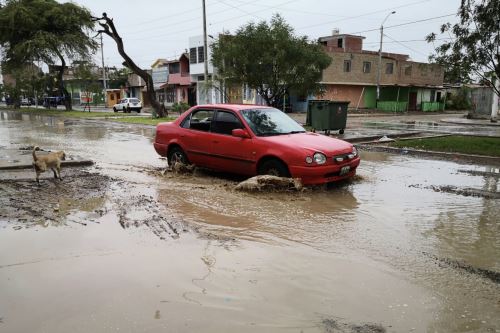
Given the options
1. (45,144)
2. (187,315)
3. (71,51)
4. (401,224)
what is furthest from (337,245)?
(71,51)

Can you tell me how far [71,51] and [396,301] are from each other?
40941 mm

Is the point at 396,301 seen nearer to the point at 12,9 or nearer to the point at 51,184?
the point at 51,184

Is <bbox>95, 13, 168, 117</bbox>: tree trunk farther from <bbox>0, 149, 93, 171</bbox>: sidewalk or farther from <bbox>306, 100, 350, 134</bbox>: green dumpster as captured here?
<bbox>0, 149, 93, 171</bbox>: sidewalk

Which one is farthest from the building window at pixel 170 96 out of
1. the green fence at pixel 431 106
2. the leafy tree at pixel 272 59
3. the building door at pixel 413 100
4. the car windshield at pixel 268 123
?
the car windshield at pixel 268 123

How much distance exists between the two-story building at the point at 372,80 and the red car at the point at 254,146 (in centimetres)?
3427

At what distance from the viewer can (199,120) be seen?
9117 millimetres

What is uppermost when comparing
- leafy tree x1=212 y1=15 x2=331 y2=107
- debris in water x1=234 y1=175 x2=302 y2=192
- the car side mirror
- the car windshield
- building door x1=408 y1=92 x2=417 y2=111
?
leafy tree x1=212 y1=15 x2=331 y2=107

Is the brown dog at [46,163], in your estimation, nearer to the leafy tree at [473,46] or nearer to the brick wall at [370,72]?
the leafy tree at [473,46]

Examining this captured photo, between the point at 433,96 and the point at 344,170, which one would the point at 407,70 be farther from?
the point at 344,170

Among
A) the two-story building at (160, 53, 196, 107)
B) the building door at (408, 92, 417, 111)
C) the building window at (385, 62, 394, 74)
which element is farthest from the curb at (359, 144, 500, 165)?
the building door at (408, 92, 417, 111)

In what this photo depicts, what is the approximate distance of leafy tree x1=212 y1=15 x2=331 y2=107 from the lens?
1791 cm

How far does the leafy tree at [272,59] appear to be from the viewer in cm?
1791

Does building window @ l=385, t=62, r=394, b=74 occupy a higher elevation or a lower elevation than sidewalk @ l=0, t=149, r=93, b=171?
higher

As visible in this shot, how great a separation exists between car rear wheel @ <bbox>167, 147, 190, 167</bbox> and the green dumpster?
8.84m
